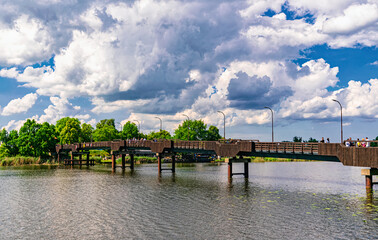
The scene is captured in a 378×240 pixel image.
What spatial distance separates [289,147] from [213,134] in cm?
12864

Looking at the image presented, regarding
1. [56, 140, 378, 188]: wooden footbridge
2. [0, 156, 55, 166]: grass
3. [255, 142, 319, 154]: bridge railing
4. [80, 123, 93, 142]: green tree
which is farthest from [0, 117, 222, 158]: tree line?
[255, 142, 319, 154]: bridge railing

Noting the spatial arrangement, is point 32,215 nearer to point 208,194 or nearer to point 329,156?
point 208,194

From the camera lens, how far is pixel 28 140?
12275cm

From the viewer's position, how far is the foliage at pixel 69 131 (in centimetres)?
13950

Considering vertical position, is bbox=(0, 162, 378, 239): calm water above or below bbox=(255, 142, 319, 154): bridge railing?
below

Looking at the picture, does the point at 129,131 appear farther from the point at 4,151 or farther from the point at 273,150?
the point at 273,150

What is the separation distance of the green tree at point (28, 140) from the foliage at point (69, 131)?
42.5 ft

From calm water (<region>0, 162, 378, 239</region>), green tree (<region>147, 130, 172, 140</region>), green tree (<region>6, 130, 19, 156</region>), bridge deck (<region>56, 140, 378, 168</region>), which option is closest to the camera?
calm water (<region>0, 162, 378, 239</region>)

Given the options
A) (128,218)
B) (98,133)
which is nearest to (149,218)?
(128,218)

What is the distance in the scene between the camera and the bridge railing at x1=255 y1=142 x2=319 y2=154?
45888mm

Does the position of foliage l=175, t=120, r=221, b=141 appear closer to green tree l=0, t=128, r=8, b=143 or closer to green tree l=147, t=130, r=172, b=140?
green tree l=147, t=130, r=172, b=140

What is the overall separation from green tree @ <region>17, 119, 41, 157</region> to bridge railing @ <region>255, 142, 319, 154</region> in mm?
90441

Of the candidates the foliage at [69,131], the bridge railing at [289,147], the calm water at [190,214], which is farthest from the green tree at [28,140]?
the bridge railing at [289,147]

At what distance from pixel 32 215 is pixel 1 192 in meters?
18.5
